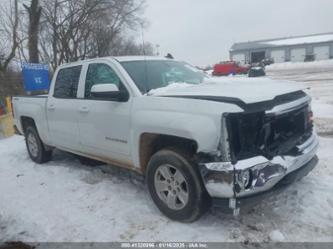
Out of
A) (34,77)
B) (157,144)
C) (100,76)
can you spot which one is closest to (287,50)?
(34,77)

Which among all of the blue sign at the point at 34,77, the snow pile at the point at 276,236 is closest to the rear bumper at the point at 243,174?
the snow pile at the point at 276,236

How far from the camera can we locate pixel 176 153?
3635 mm

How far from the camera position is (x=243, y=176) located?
3.15 metres

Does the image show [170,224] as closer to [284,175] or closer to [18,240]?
[284,175]

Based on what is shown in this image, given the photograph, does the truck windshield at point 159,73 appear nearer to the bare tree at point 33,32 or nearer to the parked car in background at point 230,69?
the bare tree at point 33,32

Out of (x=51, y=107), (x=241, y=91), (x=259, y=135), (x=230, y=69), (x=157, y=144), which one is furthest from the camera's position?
(x=230, y=69)

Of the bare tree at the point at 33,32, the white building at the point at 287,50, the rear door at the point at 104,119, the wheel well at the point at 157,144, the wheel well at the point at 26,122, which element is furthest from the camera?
the white building at the point at 287,50

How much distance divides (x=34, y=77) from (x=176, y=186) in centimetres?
959

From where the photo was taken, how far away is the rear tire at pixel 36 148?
21.3 ft

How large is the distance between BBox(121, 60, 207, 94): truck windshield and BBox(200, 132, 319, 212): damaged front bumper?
1.47m

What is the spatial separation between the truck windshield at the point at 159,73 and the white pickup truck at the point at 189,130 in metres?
0.02

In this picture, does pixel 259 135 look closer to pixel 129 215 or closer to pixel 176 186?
pixel 176 186

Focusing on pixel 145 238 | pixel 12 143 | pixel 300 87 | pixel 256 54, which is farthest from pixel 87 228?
pixel 256 54

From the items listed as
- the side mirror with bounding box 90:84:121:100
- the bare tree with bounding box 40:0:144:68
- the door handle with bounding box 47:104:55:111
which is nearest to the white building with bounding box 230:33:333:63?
the bare tree with bounding box 40:0:144:68
